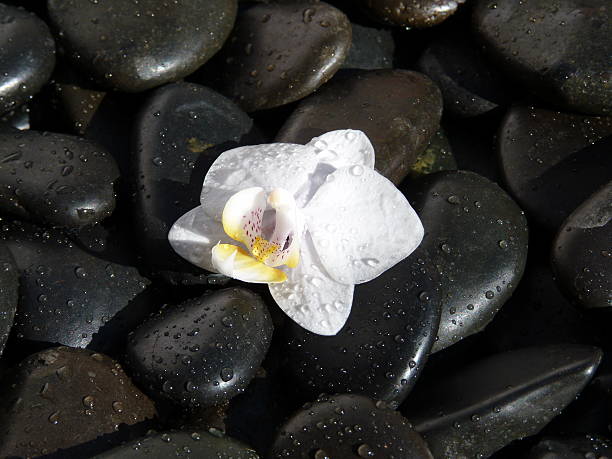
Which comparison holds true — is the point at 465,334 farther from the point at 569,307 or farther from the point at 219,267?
the point at 219,267

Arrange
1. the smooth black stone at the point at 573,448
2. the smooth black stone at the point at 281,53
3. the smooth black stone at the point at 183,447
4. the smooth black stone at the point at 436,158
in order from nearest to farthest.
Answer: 1. the smooth black stone at the point at 183,447
2. the smooth black stone at the point at 573,448
3. the smooth black stone at the point at 281,53
4. the smooth black stone at the point at 436,158

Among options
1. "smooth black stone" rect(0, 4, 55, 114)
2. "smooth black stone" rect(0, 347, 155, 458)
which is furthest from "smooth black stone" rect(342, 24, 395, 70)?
"smooth black stone" rect(0, 347, 155, 458)

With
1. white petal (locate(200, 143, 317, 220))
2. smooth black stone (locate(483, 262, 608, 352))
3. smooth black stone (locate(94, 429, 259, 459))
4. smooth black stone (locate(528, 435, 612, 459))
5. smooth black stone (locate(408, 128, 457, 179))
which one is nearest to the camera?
smooth black stone (locate(94, 429, 259, 459))

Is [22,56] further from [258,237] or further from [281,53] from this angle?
[258,237]

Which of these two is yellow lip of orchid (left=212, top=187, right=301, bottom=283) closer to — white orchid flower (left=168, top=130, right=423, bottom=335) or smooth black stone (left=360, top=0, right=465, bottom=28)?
white orchid flower (left=168, top=130, right=423, bottom=335)

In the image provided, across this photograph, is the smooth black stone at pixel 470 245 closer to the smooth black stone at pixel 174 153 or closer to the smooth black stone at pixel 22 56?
the smooth black stone at pixel 174 153

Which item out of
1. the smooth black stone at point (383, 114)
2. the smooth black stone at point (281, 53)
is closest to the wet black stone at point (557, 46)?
the smooth black stone at point (383, 114)

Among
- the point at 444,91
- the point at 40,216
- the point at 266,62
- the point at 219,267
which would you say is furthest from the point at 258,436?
the point at 444,91
